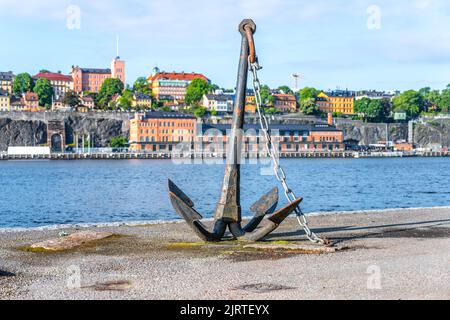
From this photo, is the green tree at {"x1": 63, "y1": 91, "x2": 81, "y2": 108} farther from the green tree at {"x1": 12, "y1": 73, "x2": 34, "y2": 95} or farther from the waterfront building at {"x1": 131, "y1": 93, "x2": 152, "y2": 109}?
the green tree at {"x1": 12, "y1": 73, "x2": 34, "y2": 95}

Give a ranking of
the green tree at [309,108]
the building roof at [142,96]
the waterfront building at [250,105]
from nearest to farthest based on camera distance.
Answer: the waterfront building at [250,105]
the building roof at [142,96]
the green tree at [309,108]

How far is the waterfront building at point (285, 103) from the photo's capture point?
192m

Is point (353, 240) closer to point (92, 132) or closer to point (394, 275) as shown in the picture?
point (394, 275)

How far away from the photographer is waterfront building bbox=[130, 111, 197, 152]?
138 meters

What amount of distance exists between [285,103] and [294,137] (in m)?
51.8

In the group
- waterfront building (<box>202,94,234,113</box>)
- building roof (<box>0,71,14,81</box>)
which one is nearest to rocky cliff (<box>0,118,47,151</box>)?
waterfront building (<box>202,94,234,113</box>)

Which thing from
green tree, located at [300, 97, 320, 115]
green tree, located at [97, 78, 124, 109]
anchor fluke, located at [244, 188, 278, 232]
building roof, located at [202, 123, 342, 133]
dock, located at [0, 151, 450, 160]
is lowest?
dock, located at [0, 151, 450, 160]

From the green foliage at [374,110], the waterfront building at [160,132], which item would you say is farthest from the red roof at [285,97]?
the waterfront building at [160,132]

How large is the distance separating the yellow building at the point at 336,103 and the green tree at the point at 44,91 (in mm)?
74088

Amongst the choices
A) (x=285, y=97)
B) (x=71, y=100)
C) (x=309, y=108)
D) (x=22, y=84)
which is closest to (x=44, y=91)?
(x=22, y=84)

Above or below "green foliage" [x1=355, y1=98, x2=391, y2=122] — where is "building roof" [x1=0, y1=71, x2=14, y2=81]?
above

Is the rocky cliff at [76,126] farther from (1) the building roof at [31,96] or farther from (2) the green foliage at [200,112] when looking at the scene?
(1) the building roof at [31,96]

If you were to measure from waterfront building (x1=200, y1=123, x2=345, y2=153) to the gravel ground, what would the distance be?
381ft

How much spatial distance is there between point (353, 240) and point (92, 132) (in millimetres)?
144427
